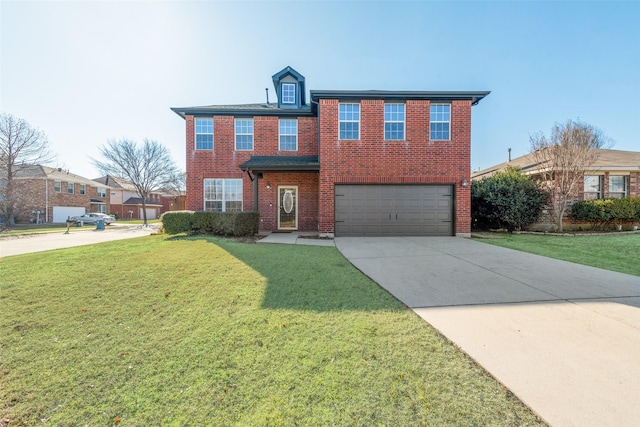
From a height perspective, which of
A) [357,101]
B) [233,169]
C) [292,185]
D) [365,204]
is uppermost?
[357,101]

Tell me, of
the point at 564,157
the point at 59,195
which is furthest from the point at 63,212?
the point at 564,157

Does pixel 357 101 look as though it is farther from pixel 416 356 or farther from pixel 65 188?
pixel 65 188

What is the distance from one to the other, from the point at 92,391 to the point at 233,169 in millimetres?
11593

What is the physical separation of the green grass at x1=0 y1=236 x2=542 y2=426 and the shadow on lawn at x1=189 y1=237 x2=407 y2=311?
0.13ft

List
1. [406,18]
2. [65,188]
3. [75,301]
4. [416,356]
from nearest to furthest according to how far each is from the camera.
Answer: [416,356]
[75,301]
[406,18]
[65,188]

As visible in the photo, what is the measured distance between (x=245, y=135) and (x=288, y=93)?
346cm

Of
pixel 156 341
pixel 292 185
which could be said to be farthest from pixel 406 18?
pixel 156 341

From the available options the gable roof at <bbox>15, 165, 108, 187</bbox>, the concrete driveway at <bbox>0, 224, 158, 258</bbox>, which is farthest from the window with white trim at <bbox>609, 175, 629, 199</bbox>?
the gable roof at <bbox>15, 165, 108, 187</bbox>

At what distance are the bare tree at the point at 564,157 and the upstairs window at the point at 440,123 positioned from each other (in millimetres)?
6274

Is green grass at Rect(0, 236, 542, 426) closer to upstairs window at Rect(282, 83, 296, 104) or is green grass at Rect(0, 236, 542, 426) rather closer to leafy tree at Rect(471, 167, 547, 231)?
leafy tree at Rect(471, 167, 547, 231)

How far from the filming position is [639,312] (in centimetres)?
323

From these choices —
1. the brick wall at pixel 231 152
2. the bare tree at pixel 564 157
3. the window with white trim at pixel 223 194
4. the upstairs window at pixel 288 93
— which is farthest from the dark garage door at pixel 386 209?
the bare tree at pixel 564 157

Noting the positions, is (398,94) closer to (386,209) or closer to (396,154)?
(396,154)

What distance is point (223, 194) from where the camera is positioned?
1270 cm
